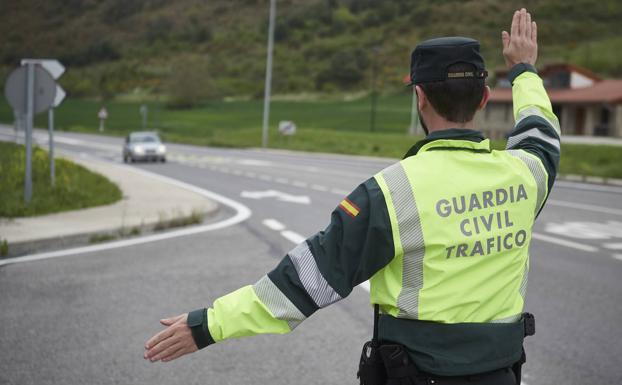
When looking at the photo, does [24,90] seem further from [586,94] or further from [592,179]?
[586,94]

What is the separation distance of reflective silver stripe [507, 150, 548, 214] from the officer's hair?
27cm

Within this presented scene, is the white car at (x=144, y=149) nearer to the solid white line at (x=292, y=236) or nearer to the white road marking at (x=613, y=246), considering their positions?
the solid white line at (x=292, y=236)

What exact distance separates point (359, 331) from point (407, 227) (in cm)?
374

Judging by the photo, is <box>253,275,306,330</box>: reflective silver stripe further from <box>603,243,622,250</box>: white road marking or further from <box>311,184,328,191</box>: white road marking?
<box>311,184,328,191</box>: white road marking

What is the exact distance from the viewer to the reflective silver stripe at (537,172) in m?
2.49

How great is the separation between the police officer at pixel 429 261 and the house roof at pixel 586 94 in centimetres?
5597

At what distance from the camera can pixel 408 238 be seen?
87.7 inches

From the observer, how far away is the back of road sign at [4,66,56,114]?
12469 mm

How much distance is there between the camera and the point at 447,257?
2.27 m

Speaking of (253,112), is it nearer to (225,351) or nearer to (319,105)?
(319,105)

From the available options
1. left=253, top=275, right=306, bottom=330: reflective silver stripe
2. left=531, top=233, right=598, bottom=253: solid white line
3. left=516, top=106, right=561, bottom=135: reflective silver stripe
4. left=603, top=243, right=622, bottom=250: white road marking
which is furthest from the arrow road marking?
left=253, top=275, right=306, bottom=330: reflective silver stripe

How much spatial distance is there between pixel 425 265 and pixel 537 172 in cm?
56

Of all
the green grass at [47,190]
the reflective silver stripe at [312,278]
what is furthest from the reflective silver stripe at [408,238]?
the green grass at [47,190]

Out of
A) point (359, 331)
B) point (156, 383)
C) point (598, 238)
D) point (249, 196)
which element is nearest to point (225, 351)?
point (156, 383)
